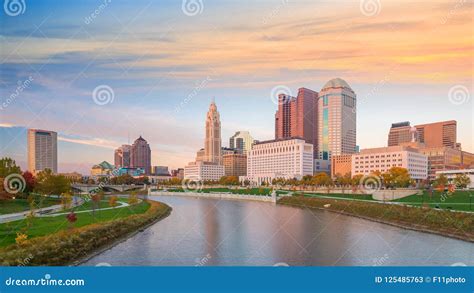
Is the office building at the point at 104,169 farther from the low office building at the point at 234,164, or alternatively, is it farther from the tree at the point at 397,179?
the low office building at the point at 234,164

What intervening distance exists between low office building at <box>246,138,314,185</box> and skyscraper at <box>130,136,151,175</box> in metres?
21.1

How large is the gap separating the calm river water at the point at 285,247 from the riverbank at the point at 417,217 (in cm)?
71

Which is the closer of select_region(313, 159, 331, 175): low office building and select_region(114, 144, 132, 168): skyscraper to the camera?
select_region(114, 144, 132, 168): skyscraper

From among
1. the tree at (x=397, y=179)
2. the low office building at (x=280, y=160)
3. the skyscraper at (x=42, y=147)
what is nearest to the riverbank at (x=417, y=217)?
the skyscraper at (x=42, y=147)

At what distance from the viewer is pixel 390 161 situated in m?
53.4

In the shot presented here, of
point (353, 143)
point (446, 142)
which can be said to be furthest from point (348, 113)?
point (446, 142)

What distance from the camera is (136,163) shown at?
255ft

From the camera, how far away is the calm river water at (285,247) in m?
9.41

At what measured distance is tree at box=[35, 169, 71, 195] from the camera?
2197cm

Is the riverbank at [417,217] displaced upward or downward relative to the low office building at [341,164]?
downward

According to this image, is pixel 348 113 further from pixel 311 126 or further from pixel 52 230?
pixel 52 230

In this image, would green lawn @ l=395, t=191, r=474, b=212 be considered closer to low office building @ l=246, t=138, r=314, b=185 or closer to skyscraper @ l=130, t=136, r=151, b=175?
low office building @ l=246, t=138, r=314, b=185

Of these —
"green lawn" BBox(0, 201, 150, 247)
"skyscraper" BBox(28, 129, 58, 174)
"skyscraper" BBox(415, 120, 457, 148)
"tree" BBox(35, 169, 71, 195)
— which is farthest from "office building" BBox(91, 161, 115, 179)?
"skyscraper" BBox(415, 120, 457, 148)

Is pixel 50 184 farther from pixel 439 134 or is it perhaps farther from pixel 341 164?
pixel 439 134
